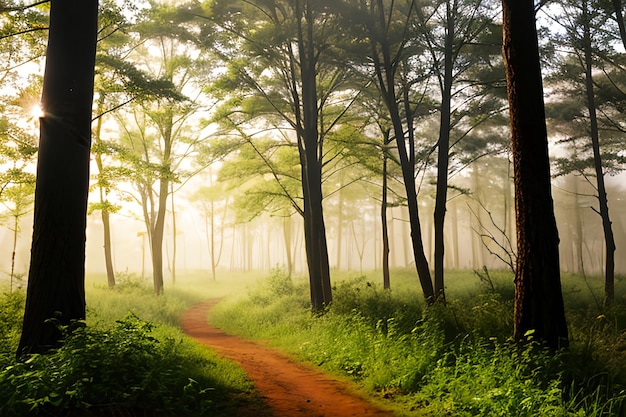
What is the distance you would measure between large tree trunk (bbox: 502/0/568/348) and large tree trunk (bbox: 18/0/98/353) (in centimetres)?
706

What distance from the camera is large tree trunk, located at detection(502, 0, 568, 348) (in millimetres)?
6672

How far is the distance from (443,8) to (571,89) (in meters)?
9.72

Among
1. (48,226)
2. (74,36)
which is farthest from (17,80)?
(48,226)

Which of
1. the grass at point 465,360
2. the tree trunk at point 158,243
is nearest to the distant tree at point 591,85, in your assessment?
the grass at point 465,360

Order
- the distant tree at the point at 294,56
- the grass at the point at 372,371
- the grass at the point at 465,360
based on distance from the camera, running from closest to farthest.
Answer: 1. the grass at the point at 372,371
2. the grass at the point at 465,360
3. the distant tree at the point at 294,56

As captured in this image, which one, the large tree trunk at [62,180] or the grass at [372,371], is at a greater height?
the large tree trunk at [62,180]

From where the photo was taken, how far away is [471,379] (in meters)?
6.14

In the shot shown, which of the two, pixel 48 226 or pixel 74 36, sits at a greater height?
pixel 74 36

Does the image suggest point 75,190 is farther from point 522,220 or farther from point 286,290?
point 286,290

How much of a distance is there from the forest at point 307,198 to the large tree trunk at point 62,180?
0.03m

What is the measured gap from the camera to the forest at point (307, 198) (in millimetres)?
5906

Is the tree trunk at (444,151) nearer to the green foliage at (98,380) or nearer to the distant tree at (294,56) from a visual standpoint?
the distant tree at (294,56)

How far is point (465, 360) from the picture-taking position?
7.20 metres

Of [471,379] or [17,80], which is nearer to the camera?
[471,379]
